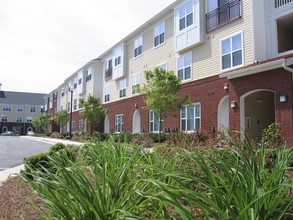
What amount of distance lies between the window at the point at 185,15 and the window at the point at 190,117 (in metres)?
5.51

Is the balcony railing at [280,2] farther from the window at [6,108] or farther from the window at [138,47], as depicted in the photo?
the window at [6,108]

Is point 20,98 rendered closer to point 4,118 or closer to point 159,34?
point 4,118

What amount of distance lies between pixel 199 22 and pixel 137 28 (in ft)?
28.3

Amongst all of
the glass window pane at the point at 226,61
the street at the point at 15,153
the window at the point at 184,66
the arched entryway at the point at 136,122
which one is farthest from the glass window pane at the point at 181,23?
the street at the point at 15,153

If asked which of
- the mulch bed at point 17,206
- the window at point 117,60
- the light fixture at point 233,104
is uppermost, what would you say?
the window at point 117,60

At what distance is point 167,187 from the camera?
9.36ft

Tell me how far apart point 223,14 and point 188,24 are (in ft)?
9.42

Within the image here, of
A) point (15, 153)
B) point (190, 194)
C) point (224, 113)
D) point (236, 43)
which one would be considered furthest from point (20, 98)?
point (190, 194)

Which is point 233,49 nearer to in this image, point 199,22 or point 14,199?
point 199,22

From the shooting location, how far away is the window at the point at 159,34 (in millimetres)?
24219

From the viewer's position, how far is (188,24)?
2072 cm

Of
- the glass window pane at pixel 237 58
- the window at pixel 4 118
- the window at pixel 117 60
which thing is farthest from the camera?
the window at pixel 4 118

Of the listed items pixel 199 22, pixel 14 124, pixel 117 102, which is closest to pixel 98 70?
pixel 117 102

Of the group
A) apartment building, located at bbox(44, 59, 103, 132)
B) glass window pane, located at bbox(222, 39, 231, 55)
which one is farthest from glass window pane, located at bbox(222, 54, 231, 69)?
apartment building, located at bbox(44, 59, 103, 132)
